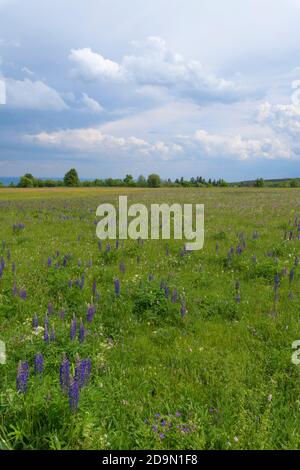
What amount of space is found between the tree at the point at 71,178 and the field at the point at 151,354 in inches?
5071

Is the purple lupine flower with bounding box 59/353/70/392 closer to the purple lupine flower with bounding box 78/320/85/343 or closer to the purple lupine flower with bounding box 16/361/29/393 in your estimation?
the purple lupine flower with bounding box 16/361/29/393

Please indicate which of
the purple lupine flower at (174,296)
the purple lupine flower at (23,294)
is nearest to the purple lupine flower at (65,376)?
the purple lupine flower at (174,296)

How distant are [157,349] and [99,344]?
92 cm

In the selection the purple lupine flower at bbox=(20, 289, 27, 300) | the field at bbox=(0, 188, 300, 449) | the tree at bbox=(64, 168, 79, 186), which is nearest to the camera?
the field at bbox=(0, 188, 300, 449)

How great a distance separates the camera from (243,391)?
4297 mm

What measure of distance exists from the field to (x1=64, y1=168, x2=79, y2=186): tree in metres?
129

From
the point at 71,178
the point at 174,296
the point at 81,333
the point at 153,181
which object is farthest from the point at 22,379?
the point at 153,181

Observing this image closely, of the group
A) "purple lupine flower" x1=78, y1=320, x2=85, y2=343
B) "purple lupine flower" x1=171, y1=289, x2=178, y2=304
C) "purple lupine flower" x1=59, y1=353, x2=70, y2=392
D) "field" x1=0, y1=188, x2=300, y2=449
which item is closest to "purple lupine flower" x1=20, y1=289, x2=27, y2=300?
"field" x1=0, y1=188, x2=300, y2=449

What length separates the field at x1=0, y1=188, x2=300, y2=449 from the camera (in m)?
3.57

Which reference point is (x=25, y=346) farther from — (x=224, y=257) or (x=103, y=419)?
(x=224, y=257)

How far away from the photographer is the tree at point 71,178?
440 ft

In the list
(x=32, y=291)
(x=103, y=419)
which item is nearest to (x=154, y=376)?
(x=103, y=419)

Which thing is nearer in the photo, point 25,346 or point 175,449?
point 175,449
